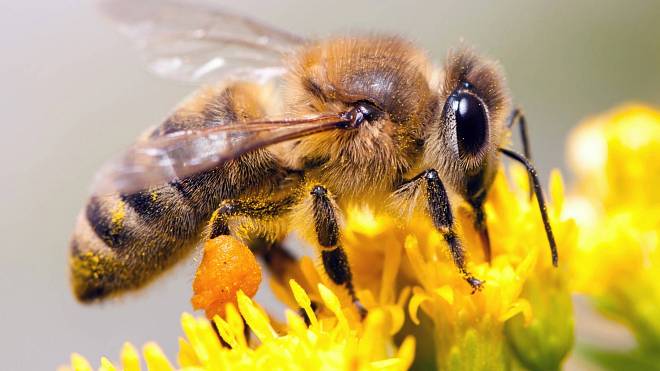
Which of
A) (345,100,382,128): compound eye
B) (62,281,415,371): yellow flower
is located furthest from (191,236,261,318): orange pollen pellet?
(345,100,382,128): compound eye

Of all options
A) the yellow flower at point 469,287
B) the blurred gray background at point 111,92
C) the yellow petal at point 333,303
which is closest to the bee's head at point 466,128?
the yellow flower at point 469,287

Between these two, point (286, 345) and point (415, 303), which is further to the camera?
point (415, 303)

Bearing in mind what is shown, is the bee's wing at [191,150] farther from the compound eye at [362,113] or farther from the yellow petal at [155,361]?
the yellow petal at [155,361]

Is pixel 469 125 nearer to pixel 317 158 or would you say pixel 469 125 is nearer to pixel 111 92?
pixel 317 158

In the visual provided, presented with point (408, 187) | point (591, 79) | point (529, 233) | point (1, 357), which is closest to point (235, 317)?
point (408, 187)

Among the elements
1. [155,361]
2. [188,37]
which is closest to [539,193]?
[155,361]

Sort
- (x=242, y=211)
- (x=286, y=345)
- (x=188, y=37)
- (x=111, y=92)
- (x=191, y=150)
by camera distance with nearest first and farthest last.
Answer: (x=191, y=150), (x=286, y=345), (x=242, y=211), (x=188, y=37), (x=111, y=92)
